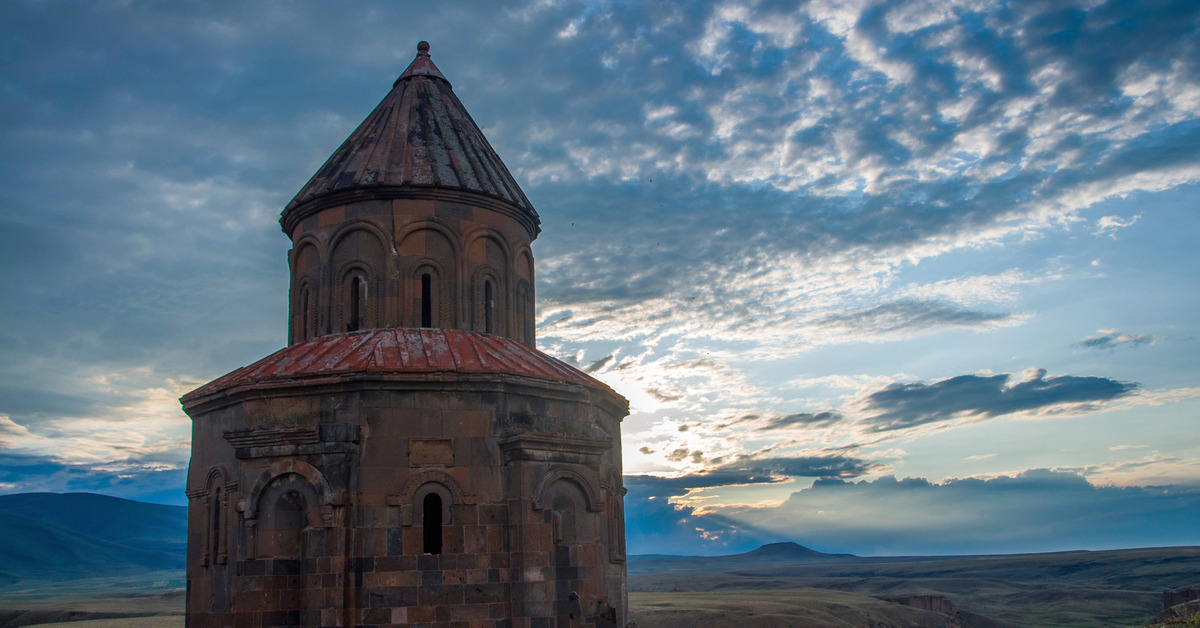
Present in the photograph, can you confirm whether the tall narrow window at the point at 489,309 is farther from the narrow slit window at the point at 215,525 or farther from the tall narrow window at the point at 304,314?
the narrow slit window at the point at 215,525

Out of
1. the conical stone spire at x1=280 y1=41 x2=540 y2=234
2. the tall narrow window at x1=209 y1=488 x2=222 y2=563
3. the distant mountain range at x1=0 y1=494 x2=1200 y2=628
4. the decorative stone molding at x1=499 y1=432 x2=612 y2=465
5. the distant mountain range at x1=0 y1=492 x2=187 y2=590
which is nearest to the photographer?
the decorative stone molding at x1=499 y1=432 x2=612 y2=465

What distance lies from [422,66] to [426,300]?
16.7ft

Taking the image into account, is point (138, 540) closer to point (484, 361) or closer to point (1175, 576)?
point (1175, 576)

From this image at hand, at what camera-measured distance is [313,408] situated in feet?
39.3

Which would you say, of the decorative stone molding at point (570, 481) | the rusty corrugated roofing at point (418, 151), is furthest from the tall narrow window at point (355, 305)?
the decorative stone molding at point (570, 481)

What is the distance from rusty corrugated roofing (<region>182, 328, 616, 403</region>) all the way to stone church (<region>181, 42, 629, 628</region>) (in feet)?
0.15

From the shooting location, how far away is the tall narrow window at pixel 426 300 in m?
14.5

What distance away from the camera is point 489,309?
15141mm

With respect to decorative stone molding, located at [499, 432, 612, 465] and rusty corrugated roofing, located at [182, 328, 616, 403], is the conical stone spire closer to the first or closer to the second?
rusty corrugated roofing, located at [182, 328, 616, 403]

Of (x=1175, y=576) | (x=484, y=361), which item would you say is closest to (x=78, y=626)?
(x=484, y=361)

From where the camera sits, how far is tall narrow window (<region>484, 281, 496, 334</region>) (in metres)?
15.1

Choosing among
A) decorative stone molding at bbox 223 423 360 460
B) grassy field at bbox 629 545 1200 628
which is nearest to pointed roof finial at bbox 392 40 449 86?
decorative stone molding at bbox 223 423 360 460

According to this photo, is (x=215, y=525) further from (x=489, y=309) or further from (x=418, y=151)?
(x=418, y=151)

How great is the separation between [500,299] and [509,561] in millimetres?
4943
